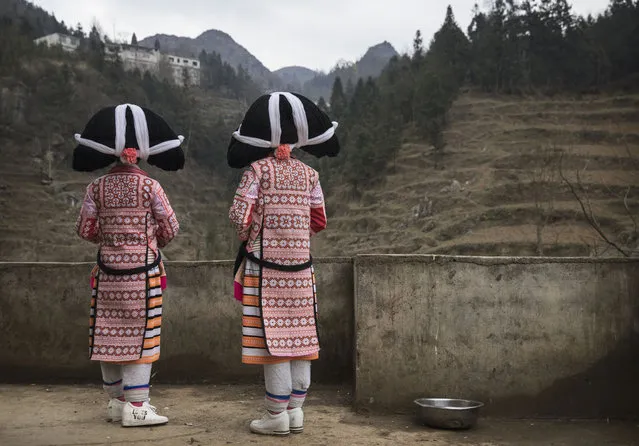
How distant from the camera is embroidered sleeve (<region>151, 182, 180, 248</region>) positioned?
12.0 feet

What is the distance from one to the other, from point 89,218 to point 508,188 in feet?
102

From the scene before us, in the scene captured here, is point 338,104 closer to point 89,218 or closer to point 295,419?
point 89,218

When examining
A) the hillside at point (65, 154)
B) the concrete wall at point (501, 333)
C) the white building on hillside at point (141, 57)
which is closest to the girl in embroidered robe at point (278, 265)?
the concrete wall at point (501, 333)

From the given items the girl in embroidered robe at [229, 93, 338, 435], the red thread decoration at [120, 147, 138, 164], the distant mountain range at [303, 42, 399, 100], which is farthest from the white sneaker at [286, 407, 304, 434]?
the distant mountain range at [303, 42, 399, 100]

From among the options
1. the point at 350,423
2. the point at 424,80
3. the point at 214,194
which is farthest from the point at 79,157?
the point at 214,194

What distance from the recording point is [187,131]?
169 feet

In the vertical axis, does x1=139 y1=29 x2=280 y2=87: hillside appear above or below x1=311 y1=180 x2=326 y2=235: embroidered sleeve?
above

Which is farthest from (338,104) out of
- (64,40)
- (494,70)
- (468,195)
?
(64,40)

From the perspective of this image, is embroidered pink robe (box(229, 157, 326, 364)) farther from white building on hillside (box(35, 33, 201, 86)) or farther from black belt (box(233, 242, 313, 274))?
white building on hillside (box(35, 33, 201, 86))

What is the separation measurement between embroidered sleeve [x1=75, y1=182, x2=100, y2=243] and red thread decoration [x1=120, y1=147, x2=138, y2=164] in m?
0.19

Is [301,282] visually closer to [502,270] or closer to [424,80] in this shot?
[502,270]

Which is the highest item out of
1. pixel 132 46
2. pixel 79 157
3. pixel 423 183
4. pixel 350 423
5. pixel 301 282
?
pixel 132 46

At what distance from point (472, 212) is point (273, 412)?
29947 millimetres

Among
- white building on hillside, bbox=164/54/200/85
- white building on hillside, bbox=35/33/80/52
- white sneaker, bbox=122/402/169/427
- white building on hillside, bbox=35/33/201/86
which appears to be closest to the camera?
white sneaker, bbox=122/402/169/427
